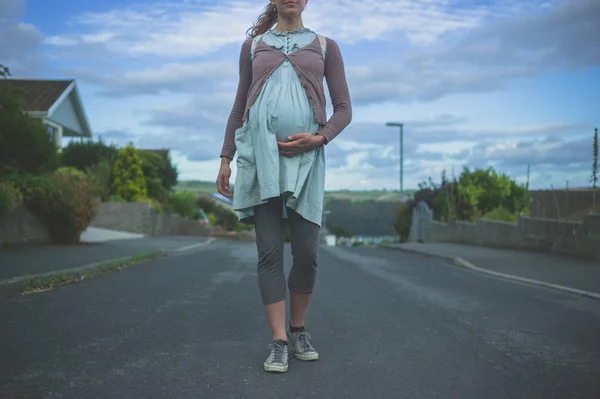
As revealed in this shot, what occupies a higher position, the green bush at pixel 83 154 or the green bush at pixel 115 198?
the green bush at pixel 83 154

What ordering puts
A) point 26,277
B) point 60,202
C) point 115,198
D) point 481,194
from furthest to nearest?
point 115,198 → point 481,194 → point 60,202 → point 26,277

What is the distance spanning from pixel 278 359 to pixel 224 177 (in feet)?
3.72

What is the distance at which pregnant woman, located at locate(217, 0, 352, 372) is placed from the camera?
11.2 feet

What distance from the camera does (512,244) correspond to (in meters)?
15.0

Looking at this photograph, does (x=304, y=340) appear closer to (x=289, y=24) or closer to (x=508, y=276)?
(x=289, y=24)

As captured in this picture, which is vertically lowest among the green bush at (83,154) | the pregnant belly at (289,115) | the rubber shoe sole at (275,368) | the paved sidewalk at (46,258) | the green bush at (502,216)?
the rubber shoe sole at (275,368)

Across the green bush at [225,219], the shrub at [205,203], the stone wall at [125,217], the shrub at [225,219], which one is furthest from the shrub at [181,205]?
the shrub at [225,219]

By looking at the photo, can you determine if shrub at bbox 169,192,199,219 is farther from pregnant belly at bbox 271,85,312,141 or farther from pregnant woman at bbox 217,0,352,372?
pregnant belly at bbox 271,85,312,141

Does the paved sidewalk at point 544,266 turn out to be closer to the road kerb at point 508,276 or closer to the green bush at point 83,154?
the road kerb at point 508,276

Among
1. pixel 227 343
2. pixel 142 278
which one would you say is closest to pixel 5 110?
pixel 142 278

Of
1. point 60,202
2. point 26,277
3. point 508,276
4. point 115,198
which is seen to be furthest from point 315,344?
point 115,198

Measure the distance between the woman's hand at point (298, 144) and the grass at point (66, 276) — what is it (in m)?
4.45

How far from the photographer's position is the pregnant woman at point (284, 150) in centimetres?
340

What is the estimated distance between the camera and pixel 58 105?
1079 inches
